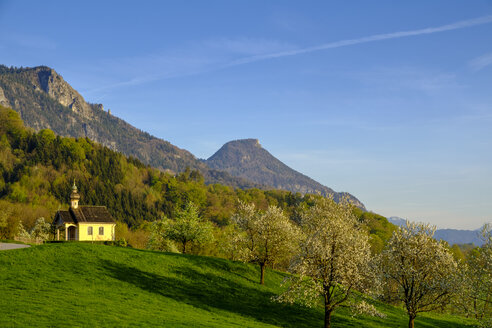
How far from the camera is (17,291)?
4228 centimetres

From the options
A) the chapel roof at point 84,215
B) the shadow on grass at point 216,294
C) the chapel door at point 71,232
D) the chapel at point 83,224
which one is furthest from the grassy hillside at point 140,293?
the chapel door at point 71,232

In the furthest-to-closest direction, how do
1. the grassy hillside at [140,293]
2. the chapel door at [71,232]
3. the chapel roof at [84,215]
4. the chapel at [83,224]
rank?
the chapel door at [71,232] → the chapel roof at [84,215] → the chapel at [83,224] → the grassy hillside at [140,293]

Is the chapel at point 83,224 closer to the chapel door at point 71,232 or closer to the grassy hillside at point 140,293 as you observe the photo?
the chapel door at point 71,232

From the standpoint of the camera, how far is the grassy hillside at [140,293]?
1479 inches

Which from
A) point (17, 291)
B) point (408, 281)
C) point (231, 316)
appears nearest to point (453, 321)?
point (408, 281)

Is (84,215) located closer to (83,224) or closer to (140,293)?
(83,224)

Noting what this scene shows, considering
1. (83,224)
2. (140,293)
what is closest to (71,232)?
(83,224)

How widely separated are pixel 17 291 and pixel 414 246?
1709 inches

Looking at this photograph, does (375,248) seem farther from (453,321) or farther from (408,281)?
(408,281)

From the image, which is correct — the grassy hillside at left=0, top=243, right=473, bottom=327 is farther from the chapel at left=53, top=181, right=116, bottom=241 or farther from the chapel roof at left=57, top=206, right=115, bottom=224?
the chapel roof at left=57, top=206, right=115, bottom=224

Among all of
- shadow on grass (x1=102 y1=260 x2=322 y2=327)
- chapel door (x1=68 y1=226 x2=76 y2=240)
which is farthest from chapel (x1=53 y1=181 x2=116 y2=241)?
shadow on grass (x1=102 y1=260 x2=322 y2=327)

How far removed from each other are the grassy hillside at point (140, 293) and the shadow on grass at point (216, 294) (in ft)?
0.41

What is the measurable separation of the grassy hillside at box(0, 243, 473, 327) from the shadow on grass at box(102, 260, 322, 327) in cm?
12

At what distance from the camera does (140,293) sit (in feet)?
160
